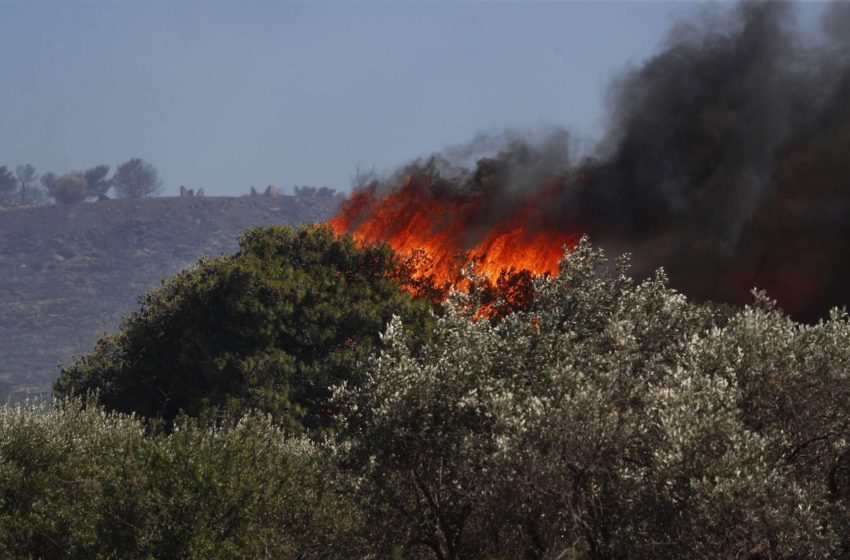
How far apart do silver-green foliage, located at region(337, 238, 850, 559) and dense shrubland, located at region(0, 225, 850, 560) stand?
0.06 metres

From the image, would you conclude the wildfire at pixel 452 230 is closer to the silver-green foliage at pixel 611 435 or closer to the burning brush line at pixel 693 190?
the burning brush line at pixel 693 190

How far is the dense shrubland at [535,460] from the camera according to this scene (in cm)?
2850

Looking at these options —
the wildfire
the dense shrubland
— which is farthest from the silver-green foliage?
the wildfire

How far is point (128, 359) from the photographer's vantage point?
78438mm

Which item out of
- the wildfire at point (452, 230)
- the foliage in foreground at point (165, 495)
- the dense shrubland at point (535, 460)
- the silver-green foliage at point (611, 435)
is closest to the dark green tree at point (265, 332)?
the wildfire at point (452, 230)

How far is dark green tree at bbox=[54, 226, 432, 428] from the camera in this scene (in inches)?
2778

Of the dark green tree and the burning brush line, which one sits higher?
the burning brush line

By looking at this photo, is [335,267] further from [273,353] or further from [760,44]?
[760,44]

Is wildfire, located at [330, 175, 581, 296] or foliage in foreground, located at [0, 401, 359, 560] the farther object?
wildfire, located at [330, 175, 581, 296]

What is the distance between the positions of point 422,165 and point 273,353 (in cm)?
3741

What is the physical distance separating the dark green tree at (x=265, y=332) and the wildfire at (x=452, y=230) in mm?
11795

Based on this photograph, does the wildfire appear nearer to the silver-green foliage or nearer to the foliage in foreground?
the foliage in foreground

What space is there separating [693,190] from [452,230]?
18810 mm

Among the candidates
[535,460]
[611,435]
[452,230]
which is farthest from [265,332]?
[611,435]
